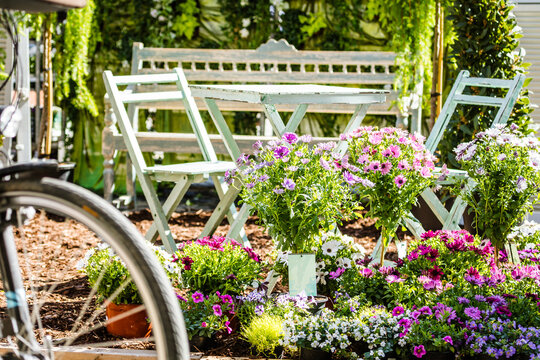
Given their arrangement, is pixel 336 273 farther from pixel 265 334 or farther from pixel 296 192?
pixel 265 334

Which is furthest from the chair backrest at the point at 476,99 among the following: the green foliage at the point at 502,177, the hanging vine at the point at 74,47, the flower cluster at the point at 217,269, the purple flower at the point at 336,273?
the hanging vine at the point at 74,47

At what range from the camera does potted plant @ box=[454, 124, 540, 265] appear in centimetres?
325

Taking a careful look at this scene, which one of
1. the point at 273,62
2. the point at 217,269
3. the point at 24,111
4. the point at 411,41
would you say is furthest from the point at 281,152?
the point at 24,111

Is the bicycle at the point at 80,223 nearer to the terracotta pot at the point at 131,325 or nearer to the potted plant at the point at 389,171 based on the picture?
the terracotta pot at the point at 131,325

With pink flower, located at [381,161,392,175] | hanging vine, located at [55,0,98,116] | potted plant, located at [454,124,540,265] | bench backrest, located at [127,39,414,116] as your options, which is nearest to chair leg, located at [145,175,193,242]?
pink flower, located at [381,161,392,175]

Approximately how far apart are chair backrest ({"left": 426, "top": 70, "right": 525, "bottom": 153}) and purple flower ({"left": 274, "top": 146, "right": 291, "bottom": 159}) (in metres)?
1.45

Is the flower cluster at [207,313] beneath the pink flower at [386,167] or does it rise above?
beneath

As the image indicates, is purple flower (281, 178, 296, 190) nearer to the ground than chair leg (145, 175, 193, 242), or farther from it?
farther from it

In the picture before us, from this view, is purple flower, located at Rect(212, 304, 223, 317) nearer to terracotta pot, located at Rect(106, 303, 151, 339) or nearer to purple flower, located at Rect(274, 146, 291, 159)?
terracotta pot, located at Rect(106, 303, 151, 339)

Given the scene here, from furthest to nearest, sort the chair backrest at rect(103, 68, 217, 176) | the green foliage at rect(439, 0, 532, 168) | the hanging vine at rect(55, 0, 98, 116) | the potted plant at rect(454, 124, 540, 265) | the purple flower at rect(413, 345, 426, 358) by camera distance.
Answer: the hanging vine at rect(55, 0, 98, 116), the green foliage at rect(439, 0, 532, 168), the chair backrest at rect(103, 68, 217, 176), the potted plant at rect(454, 124, 540, 265), the purple flower at rect(413, 345, 426, 358)

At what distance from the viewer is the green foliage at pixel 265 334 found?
2.60m

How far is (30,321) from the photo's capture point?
165 centimetres

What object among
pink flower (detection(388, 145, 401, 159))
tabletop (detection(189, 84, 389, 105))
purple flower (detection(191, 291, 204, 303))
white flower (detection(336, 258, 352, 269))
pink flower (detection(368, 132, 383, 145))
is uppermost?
tabletop (detection(189, 84, 389, 105))

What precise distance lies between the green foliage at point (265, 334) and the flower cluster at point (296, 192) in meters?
0.38
